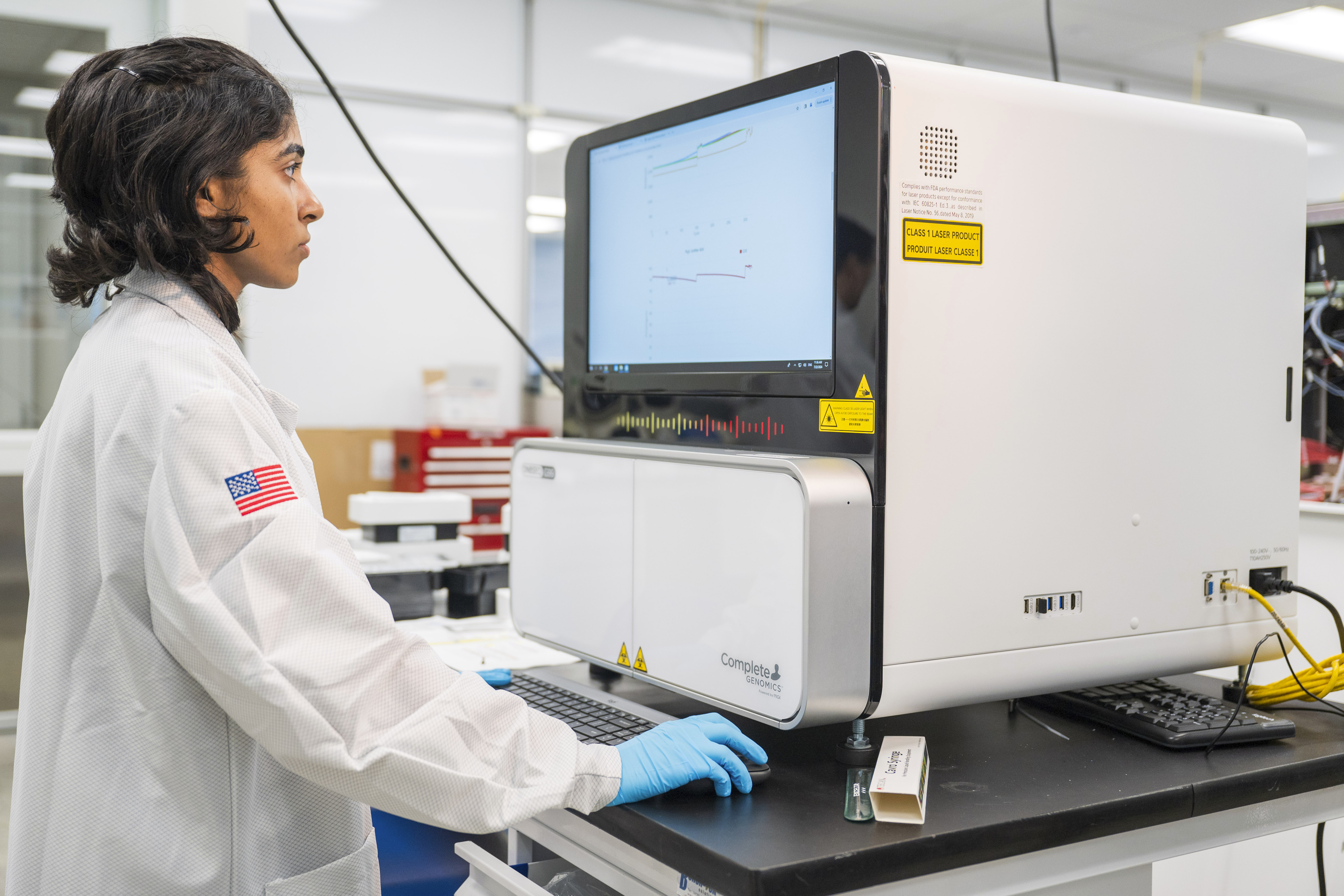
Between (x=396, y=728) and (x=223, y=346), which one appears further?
(x=223, y=346)

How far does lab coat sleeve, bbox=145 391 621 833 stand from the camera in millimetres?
756

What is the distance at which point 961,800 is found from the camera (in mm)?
877

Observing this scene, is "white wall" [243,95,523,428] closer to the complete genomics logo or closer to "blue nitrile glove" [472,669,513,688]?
"blue nitrile glove" [472,669,513,688]

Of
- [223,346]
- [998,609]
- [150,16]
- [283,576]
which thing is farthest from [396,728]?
[150,16]

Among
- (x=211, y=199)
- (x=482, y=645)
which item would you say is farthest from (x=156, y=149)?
(x=482, y=645)

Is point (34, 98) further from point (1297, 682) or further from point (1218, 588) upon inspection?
point (1297, 682)

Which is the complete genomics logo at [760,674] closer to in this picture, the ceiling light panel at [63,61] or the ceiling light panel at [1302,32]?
the ceiling light panel at [63,61]

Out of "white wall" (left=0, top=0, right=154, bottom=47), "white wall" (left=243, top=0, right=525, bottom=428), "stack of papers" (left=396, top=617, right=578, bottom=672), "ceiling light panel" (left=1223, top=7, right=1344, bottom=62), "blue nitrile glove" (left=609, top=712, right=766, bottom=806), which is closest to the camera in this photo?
"blue nitrile glove" (left=609, top=712, right=766, bottom=806)

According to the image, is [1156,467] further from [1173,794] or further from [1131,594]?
[1173,794]

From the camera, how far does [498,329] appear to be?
4.72m

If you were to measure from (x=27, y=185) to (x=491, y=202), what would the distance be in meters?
2.13

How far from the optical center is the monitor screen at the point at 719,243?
99 cm

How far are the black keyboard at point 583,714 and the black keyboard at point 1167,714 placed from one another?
443 mm

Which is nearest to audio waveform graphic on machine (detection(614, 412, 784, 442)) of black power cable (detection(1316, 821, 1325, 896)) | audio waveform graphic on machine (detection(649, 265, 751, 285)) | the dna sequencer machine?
the dna sequencer machine
